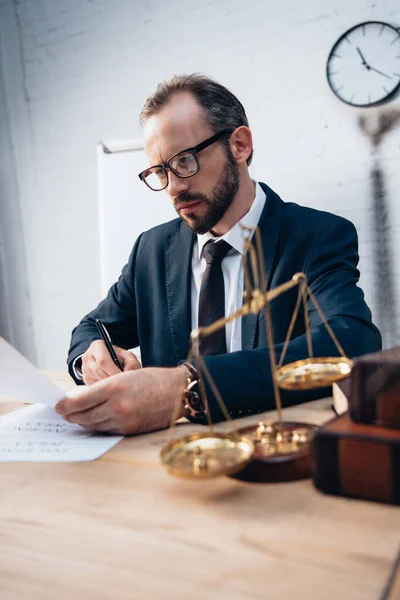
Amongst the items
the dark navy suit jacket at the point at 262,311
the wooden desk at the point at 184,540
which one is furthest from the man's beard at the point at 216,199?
the wooden desk at the point at 184,540

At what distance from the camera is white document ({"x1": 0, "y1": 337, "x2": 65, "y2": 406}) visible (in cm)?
93

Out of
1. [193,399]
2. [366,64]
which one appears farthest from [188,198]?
[366,64]

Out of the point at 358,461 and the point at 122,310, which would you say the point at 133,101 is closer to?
the point at 122,310

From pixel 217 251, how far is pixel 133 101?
202cm

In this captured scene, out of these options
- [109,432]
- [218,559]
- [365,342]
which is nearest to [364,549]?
[218,559]

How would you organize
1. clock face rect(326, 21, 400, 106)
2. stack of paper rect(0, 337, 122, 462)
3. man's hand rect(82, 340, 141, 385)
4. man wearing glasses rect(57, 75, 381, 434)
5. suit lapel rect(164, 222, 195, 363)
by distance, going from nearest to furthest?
stack of paper rect(0, 337, 122, 462)
man's hand rect(82, 340, 141, 385)
man wearing glasses rect(57, 75, 381, 434)
suit lapel rect(164, 222, 195, 363)
clock face rect(326, 21, 400, 106)

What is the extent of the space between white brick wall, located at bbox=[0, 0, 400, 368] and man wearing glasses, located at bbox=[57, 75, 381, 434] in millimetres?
1076

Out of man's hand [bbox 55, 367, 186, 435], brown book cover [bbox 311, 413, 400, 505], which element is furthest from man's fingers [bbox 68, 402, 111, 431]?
brown book cover [bbox 311, 413, 400, 505]

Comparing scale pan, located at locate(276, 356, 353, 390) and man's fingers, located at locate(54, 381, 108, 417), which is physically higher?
scale pan, located at locate(276, 356, 353, 390)

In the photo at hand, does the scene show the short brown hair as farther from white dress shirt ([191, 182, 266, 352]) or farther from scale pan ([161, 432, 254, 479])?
scale pan ([161, 432, 254, 479])

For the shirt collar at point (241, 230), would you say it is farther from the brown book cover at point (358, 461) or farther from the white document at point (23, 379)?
the brown book cover at point (358, 461)

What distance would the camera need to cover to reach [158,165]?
68.4 inches

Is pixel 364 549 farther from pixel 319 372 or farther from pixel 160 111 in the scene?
pixel 160 111

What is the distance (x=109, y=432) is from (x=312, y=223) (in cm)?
102
